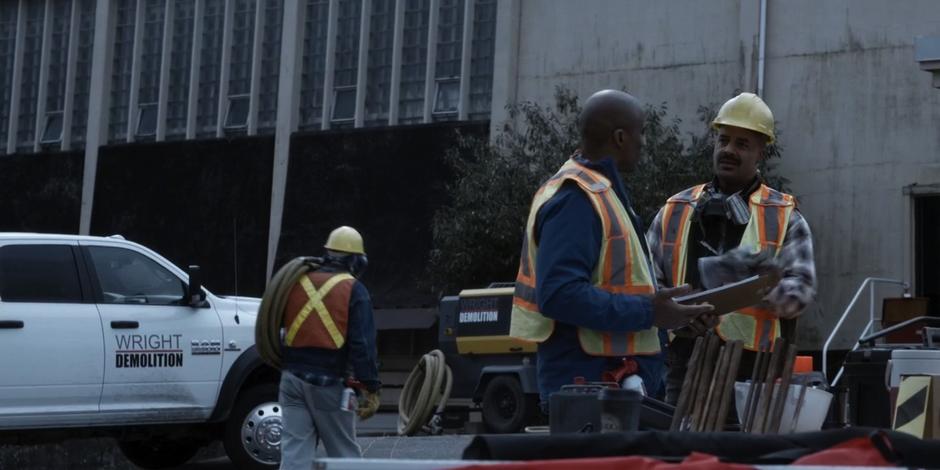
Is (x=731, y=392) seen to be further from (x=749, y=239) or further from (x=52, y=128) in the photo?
(x=52, y=128)

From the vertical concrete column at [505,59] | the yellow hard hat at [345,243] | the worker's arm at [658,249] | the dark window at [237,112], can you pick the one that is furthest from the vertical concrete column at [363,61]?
the worker's arm at [658,249]

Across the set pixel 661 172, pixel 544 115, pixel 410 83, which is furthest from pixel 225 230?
pixel 661 172

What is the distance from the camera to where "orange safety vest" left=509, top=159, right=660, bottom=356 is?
5.36 metres

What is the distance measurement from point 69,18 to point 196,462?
2216 centimetres

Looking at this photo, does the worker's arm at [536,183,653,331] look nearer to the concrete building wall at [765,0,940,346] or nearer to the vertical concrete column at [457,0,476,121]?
the concrete building wall at [765,0,940,346]

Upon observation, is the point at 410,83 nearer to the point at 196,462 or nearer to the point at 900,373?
the point at 196,462

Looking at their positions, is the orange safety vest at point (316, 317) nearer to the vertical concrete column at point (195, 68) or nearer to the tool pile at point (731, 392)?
the tool pile at point (731, 392)

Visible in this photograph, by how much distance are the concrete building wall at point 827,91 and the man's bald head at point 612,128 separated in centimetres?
2154

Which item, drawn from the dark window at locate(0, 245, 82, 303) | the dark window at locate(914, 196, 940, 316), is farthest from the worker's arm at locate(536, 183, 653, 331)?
the dark window at locate(914, 196, 940, 316)

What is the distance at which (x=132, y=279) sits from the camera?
1397 centimetres

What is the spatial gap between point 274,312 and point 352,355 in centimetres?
54

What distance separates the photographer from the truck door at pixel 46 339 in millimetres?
13062

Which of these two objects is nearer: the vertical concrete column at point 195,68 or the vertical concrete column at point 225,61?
the vertical concrete column at point 225,61

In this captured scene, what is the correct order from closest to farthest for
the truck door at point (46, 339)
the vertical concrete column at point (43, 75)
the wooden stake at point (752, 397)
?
1. the wooden stake at point (752, 397)
2. the truck door at point (46, 339)
3. the vertical concrete column at point (43, 75)
